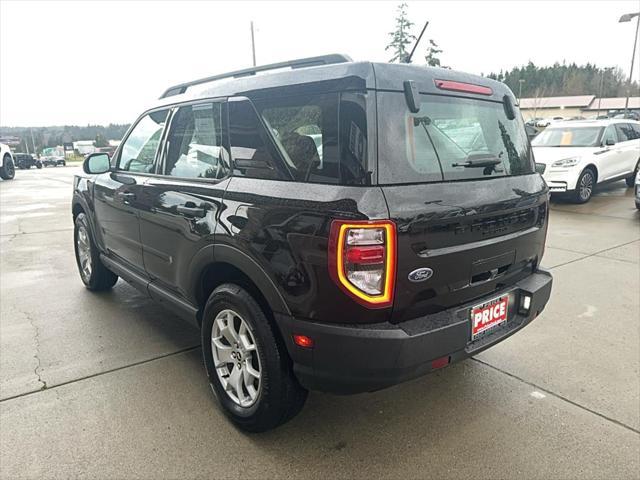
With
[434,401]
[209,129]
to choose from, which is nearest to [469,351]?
[434,401]

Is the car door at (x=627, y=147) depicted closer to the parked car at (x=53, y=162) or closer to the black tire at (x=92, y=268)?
the black tire at (x=92, y=268)

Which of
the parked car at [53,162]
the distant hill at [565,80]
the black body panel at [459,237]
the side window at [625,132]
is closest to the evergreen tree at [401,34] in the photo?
the side window at [625,132]

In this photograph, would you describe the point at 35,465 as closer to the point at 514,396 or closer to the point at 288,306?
the point at 288,306

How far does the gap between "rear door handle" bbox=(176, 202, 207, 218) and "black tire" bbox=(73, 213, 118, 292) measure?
207 centimetres

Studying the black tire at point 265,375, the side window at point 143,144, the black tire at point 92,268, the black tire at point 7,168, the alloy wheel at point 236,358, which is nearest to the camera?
the black tire at point 265,375

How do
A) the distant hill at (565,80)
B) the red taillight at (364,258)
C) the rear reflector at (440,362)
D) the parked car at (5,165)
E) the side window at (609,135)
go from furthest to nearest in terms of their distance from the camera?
1. the distant hill at (565,80)
2. the parked car at (5,165)
3. the side window at (609,135)
4. the rear reflector at (440,362)
5. the red taillight at (364,258)

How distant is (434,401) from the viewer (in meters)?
2.83

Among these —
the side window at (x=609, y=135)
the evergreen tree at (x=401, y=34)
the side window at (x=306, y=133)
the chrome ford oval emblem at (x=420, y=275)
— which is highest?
the evergreen tree at (x=401, y=34)

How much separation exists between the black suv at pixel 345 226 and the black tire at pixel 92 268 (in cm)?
187

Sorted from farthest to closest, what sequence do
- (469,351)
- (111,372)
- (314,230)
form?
1. (111,372)
2. (469,351)
3. (314,230)

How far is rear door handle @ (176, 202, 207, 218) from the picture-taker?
2.63 meters

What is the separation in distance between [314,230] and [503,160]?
1.28 meters

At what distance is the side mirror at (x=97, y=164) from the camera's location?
3998 mm

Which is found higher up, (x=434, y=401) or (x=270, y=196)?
(x=270, y=196)
